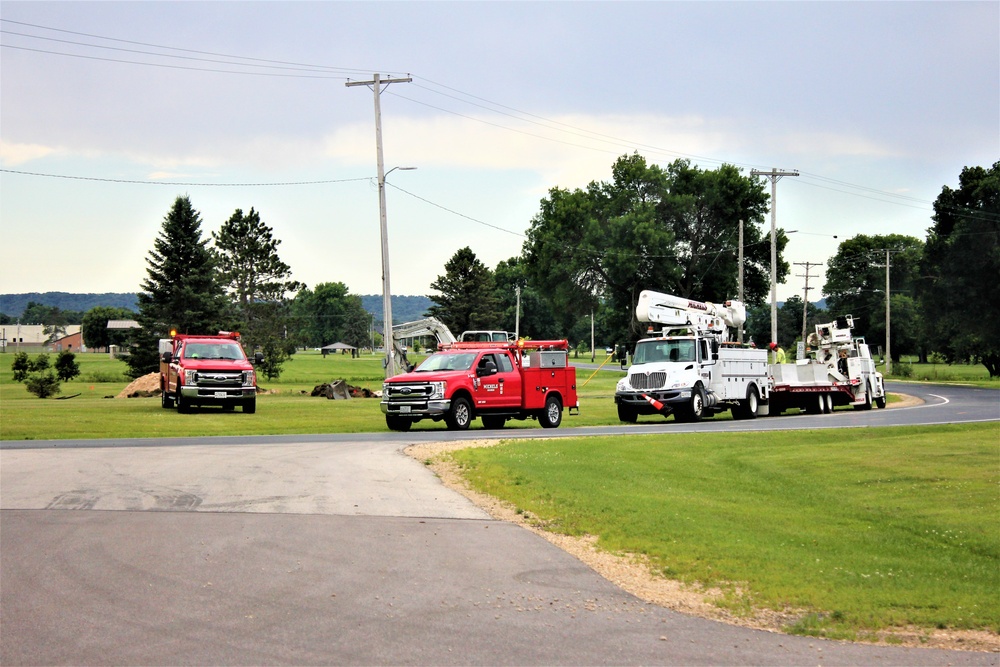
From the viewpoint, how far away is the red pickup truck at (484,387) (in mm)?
26469

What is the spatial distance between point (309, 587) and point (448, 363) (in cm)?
1891

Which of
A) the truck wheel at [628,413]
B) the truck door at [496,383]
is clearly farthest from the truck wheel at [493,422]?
the truck wheel at [628,413]

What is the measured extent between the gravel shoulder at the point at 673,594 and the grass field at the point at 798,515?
0.56 ft

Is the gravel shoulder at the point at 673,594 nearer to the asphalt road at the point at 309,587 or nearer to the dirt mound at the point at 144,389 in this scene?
the asphalt road at the point at 309,587

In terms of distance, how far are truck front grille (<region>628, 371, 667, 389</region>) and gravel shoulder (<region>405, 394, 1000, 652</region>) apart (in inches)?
717

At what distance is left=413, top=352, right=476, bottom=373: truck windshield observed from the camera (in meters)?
27.4

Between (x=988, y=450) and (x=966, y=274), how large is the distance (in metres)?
61.2

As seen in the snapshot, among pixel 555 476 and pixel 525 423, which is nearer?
pixel 555 476

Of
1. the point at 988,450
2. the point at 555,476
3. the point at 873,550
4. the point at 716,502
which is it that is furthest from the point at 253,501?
the point at 988,450

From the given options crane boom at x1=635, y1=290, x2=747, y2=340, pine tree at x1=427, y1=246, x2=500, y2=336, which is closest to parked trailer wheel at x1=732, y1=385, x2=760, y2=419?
crane boom at x1=635, y1=290, x2=747, y2=340

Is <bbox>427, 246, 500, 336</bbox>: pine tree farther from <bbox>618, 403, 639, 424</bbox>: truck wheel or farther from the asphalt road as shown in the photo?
the asphalt road

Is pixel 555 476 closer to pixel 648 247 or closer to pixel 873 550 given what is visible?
pixel 873 550

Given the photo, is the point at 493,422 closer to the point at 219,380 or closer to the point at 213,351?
the point at 219,380

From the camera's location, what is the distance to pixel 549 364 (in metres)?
29.0
